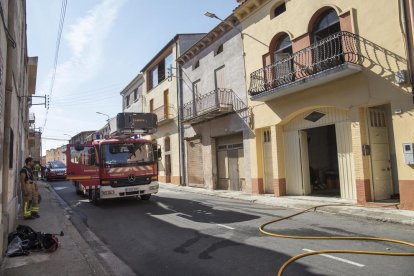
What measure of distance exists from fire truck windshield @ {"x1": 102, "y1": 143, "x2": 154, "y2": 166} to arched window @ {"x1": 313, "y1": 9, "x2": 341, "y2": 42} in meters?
7.80

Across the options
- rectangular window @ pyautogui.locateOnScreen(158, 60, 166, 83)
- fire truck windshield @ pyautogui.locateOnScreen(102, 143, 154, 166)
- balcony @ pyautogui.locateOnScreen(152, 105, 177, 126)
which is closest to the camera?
fire truck windshield @ pyautogui.locateOnScreen(102, 143, 154, 166)

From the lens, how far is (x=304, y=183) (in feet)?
47.8

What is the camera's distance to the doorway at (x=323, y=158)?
16547mm

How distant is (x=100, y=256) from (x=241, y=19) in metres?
13.7

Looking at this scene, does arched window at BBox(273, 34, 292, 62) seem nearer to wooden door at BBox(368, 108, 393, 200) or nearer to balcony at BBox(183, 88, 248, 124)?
balcony at BBox(183, 88, 248, 124)

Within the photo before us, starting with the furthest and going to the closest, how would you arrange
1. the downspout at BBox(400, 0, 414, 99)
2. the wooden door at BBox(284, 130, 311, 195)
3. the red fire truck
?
the wooden door at BBox(284, 130, 311, 195)
the red fire truck
the downspout at BBox(400, 0, 414, 99)

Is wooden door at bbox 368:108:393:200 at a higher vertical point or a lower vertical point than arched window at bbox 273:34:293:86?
lower

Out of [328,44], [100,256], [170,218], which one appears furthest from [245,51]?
[100,256]

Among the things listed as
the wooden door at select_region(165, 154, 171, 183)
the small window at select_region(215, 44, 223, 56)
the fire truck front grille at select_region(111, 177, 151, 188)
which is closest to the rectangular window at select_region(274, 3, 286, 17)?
the small window at select_region(215, 44, 223, 56)

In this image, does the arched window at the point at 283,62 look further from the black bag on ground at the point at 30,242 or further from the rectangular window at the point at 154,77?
the rectangular window at the point at 154,77

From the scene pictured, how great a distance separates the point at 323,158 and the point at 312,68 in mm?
6029

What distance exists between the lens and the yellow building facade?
10391 mm

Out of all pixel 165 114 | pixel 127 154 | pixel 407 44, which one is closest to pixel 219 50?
pixel 165 114

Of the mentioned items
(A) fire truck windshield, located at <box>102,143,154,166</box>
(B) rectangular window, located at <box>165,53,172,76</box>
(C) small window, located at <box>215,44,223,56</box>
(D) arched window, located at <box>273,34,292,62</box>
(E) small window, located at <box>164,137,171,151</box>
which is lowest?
(A) fire truck windshield, located at <box>102,143,154,166</box>
